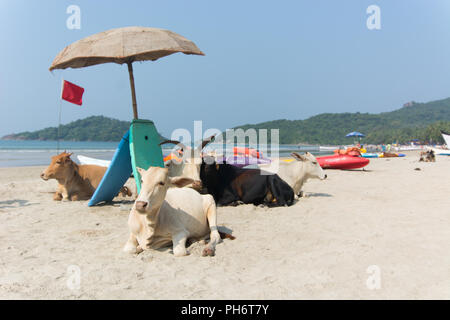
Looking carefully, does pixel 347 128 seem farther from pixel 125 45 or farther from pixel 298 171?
pixel 125 45

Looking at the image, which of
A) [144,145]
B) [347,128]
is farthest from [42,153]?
[347,128]

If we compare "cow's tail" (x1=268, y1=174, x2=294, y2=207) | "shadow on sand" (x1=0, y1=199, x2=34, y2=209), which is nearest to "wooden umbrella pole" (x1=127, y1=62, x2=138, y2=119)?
"shadow on sand" (x1=0, y1=199, x2=34, y2=209)

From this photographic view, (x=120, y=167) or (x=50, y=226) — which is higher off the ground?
(x=120, y=167)

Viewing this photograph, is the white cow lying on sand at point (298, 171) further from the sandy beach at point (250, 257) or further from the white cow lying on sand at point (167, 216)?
the white cow lying on sand at point (167, 216)

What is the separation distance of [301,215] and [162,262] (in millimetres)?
3712

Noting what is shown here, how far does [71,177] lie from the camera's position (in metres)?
8.70

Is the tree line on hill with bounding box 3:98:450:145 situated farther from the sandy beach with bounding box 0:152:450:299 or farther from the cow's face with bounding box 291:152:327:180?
the sandy beach with bounding box 0:152:450:299

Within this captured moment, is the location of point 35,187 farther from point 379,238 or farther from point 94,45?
point 379,238

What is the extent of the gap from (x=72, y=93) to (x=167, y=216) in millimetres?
5968

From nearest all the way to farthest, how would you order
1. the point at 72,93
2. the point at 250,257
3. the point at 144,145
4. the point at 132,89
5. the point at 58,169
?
1. the point at 250,257
2. the point at 144,145
3. the point at 132,89
4. the point at 58,169
5. the point at 72,93

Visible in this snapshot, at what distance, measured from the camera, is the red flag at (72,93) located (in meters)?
8.76

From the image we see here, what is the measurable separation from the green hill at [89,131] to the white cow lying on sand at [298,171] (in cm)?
8324
